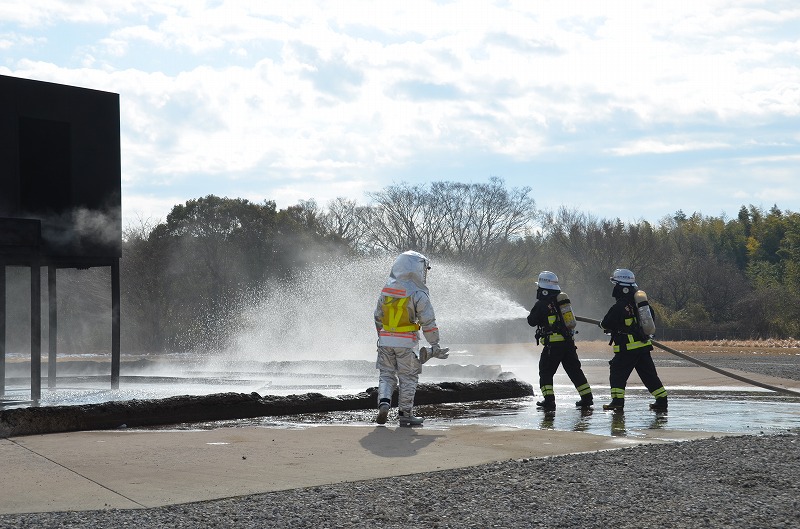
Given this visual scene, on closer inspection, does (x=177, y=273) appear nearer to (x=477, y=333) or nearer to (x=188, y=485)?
(x=477, y=333)

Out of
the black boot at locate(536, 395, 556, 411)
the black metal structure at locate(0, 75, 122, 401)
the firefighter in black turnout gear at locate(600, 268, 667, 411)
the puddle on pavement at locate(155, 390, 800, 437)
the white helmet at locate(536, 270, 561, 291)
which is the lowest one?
the puddle on pavement at locate(155, 390, 800, 437)

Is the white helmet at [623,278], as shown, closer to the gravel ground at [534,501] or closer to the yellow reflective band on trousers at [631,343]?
the yellow reflective band on trousers at [631,343]

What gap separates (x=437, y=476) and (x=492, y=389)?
7.33 m

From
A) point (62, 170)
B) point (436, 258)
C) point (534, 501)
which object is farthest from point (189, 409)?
point (436, 258)

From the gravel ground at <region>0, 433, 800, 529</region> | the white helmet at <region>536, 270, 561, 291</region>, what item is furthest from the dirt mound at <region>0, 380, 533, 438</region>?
the gravel ground at <region>0, 433, 800, 529</region>

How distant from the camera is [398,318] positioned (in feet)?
34.1

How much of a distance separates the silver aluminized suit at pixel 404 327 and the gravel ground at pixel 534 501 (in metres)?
3.08

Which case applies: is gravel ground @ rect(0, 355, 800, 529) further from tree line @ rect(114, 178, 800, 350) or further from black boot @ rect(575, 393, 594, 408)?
tree line @ rect(114, 178, 800, 350)

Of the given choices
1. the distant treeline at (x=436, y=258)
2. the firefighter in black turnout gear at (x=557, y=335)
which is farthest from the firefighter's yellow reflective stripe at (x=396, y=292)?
the distant treeline at (x=436, y=258)

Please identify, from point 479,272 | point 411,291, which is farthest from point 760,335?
point 411,291

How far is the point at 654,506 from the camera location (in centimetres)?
A: 576

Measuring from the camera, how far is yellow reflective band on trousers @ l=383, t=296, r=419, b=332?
409 inches

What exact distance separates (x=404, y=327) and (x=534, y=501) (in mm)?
4595

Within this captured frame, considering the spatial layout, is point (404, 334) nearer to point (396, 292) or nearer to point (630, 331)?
point (396, 292)
